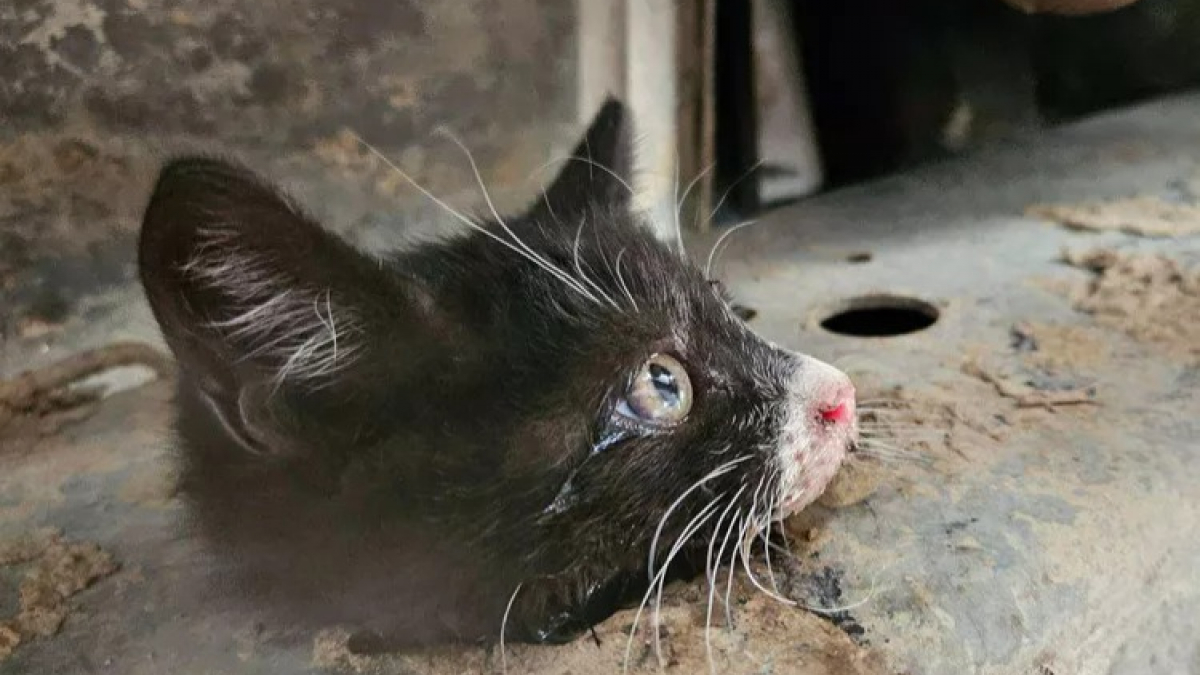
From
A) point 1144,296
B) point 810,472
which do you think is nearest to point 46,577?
point 810,472

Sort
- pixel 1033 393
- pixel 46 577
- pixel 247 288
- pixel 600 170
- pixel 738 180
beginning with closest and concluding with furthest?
pixel 247 288 → pixel 46 577 → pixel 600 170 → pixel 1033 393 → pixel 738 180

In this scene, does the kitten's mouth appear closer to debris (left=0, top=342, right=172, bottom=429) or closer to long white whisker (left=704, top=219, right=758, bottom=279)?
long white whisker (left=704, top=219, right=758, bottom=279)

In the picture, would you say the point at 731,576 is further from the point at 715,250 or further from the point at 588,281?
the point at 715,250

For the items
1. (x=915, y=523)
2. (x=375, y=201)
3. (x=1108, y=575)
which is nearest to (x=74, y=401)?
(x=375, y=201)

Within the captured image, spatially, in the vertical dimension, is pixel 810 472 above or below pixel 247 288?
below

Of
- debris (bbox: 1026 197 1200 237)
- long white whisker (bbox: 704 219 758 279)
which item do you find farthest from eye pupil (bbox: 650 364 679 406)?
debris (bbox: 1026 197 1200 237)

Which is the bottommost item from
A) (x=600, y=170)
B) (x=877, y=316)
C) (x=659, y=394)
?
(x=877, y=316)

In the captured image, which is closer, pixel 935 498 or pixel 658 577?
pixel 658 577

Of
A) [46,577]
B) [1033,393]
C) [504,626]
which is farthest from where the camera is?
[1033,393]
